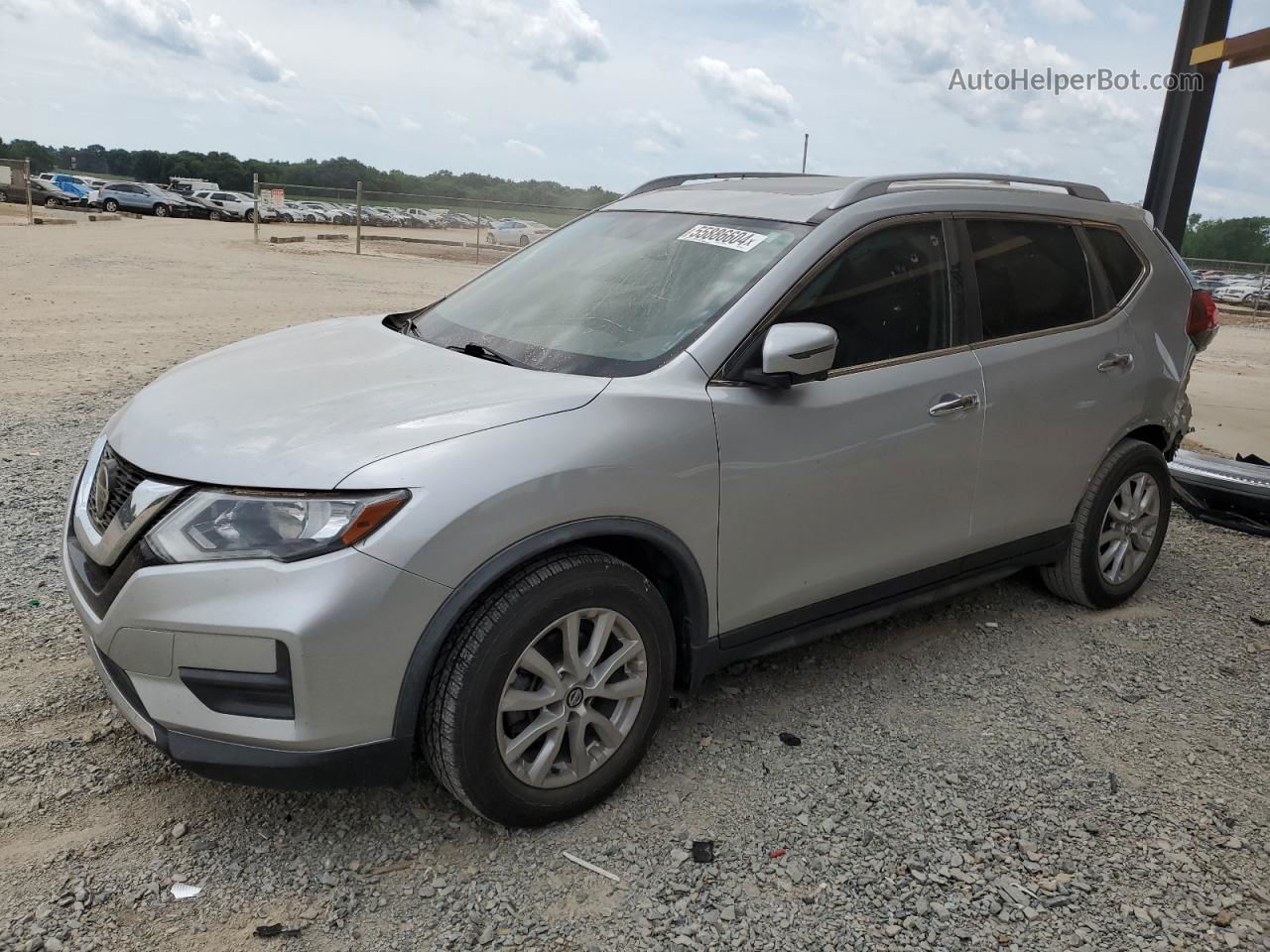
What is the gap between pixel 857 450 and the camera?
11.1 ft

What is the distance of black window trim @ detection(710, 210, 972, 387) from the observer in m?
3.13

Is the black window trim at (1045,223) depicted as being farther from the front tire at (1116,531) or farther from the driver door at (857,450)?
the front tire at (1116,531)

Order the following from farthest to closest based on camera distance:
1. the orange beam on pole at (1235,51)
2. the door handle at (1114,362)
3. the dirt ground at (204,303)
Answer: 1. the dirt ground at (204,303)
2. the orange beam on pole at (1235,51)
3. the door handle at (1114,362)

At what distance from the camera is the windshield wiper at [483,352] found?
3237 millimetres

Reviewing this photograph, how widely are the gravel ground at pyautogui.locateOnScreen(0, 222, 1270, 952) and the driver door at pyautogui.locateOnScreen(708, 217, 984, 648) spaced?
490 mm

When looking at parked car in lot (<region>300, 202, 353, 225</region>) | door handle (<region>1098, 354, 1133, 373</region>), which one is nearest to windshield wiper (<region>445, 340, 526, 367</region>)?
door handle (<region>1098, 354, 1133, 373</region>)

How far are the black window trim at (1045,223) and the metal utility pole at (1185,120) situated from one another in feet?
13.5

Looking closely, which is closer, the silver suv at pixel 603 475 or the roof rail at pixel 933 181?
the silver suv at pixel 603 475

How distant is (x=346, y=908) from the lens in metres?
2.62

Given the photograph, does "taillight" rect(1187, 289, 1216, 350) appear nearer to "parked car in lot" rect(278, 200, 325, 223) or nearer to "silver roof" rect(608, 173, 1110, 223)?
"silver roof" rect(608, 173, 1110, 223)

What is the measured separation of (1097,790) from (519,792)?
1.84m

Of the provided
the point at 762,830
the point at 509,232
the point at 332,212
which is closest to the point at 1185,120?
the point at 762,830

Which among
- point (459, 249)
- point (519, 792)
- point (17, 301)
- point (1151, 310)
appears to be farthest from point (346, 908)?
point (459, 249)

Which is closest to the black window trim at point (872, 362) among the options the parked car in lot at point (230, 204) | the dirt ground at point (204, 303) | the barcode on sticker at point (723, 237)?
the barcode on sticker at point (723, 237)
